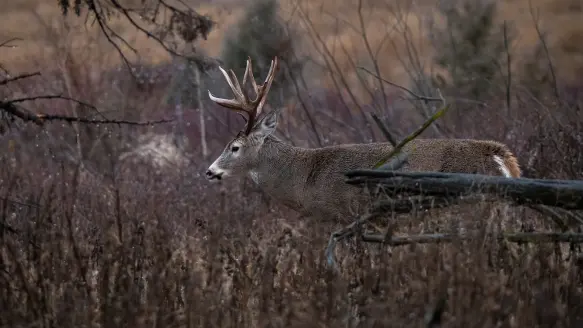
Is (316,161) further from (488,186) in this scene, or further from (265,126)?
(488,186)

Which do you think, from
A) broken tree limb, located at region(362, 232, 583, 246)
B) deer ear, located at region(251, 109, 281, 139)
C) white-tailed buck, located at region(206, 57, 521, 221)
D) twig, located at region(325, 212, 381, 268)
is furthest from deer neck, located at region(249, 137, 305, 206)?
broken tree limb, located at region(362, 232, 583, 246)

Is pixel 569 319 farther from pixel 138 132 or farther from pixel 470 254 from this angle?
pixel 138 132

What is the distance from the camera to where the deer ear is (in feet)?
31.1

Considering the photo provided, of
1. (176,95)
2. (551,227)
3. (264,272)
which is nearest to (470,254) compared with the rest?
(264,272)

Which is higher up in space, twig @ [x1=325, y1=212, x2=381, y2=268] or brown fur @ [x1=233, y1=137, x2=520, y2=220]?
brown fur @ [x1=233, y1=137, x2=520, y2=220]

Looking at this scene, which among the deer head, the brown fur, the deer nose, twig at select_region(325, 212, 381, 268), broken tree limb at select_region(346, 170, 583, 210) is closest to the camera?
broken tree limb at select_region(346, 170, 583, 210)

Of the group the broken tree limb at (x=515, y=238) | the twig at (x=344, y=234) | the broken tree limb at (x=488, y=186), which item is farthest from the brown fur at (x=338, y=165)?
the broken tree limb at (x=515, y=238)

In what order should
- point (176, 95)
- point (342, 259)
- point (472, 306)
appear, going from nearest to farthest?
1. point (472, 306)
2. point (342, 259)
3. point (176, 95)

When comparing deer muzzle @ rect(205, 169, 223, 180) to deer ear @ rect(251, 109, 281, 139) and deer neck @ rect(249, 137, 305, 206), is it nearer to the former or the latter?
deer neck @ rect(249, 137, 305, 206)

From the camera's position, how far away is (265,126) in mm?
9555

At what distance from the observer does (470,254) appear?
5.27 meters

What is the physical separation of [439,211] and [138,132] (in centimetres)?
1165

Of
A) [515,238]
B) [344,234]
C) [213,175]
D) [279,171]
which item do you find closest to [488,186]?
[515,238]

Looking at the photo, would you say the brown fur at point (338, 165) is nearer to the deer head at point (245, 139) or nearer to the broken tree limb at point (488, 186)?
the deer head at point (245, 139)
